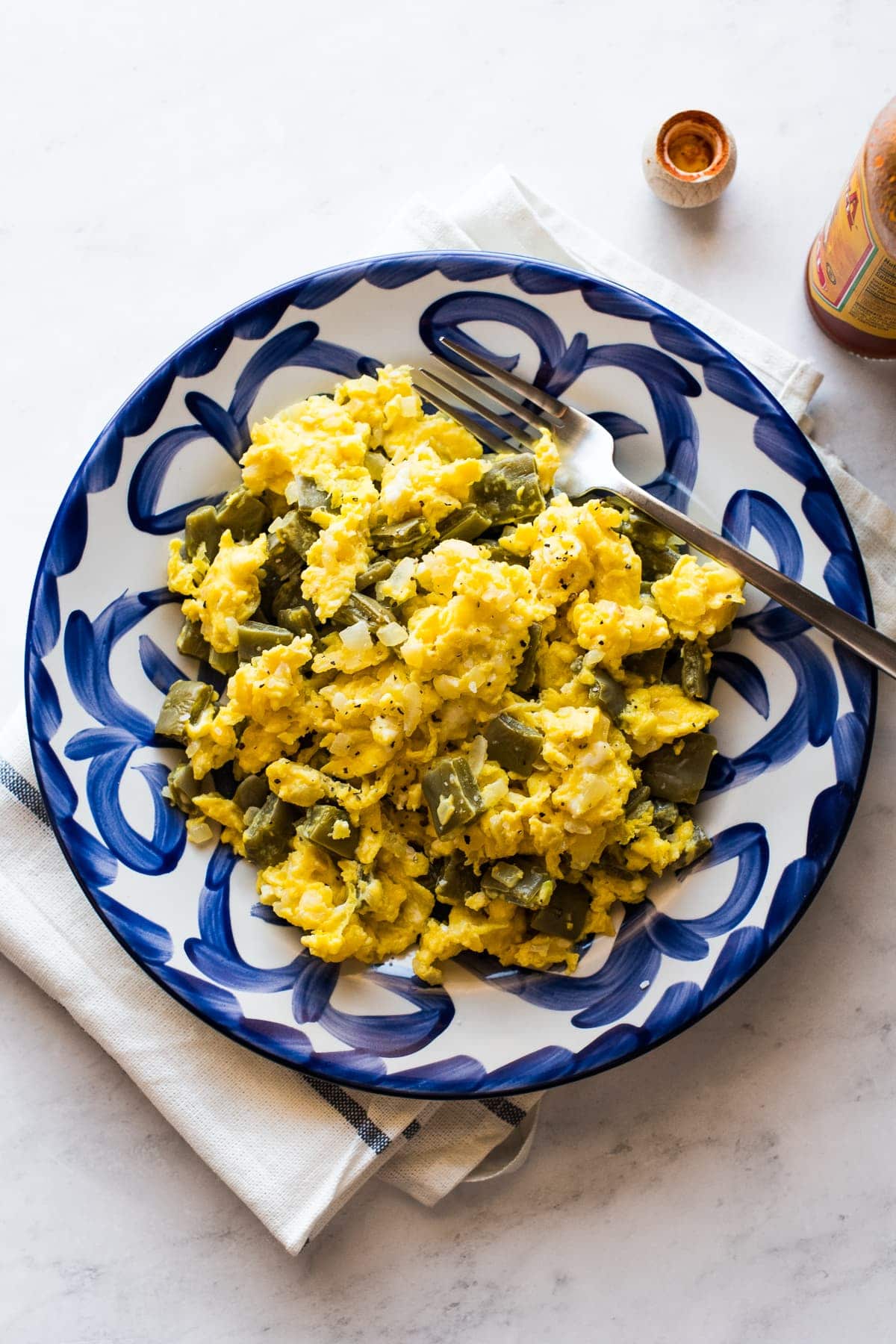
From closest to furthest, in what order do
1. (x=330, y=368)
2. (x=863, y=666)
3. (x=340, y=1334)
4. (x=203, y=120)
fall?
(x=863, y=666) < (x=330, y=368) < (x=340, y=1334) < (x=203, y=120)

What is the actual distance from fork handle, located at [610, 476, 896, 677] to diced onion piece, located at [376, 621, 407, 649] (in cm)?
64

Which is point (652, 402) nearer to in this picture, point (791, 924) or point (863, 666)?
point (863, 666)

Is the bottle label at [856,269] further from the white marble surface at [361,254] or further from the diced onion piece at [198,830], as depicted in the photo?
the diced onion piece at [198,830]

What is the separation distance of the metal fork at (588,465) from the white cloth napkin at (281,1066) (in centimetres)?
46

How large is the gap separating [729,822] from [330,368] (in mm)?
1491

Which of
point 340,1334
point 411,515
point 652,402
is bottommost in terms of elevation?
point 340,1334

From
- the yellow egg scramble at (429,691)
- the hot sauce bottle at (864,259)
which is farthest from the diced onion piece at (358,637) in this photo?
the hot sauce bottle at (864,259)

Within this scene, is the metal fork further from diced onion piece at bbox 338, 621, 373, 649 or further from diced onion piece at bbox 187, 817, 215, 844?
diced onion piece at bbox 187, 817, 215, 844

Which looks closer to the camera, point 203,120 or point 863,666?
point 863,666

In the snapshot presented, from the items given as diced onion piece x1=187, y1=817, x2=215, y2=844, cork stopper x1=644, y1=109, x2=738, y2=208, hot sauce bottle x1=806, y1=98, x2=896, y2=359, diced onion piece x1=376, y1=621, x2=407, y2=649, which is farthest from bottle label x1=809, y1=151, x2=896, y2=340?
diced onion piece x1=187, y1=817, x2=215, y2=844

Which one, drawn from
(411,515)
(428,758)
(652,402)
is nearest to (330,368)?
(411,515)

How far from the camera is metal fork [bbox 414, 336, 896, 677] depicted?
2.39 meters

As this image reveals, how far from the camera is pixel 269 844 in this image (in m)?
2.53

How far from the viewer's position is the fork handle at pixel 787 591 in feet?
7.79
